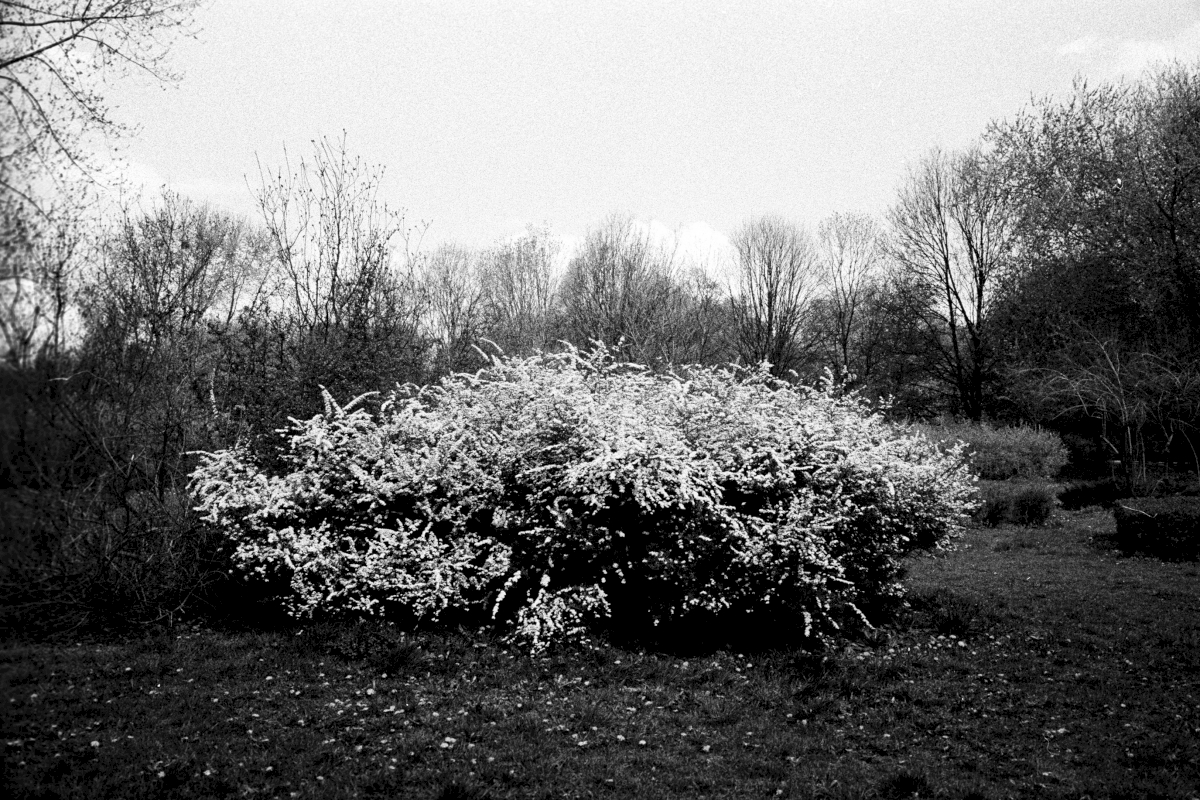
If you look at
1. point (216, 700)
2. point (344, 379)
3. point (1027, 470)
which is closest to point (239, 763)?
point (216, 700)

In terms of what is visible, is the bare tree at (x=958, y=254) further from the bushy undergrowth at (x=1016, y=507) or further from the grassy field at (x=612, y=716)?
the grassy field at (x=612, y=716)

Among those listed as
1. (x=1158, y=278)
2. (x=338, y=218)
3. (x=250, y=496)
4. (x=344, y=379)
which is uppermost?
(x=1158, y=278)

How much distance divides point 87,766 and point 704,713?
139 inches

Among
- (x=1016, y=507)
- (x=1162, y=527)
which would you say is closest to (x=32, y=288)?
(x=1162, y=527)

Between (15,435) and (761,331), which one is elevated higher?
(761,331)

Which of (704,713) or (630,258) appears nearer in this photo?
(704,713)

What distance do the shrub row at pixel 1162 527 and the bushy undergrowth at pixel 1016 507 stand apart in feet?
8.87

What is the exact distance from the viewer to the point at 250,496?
680 cm

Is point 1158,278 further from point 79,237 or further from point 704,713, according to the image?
point 79,237

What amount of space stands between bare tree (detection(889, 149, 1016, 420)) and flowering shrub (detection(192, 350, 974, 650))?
91.4 feet

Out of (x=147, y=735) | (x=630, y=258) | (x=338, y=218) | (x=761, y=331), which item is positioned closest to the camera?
(x=147, y=735)

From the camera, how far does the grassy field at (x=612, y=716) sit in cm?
396

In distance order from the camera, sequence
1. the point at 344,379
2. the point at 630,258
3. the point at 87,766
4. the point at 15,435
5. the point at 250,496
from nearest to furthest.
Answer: the point at 15,435
the point at 87,766
the point at 250,496
the point at 344,379
the point at 630,258

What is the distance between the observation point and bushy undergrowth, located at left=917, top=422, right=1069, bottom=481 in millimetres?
20531
